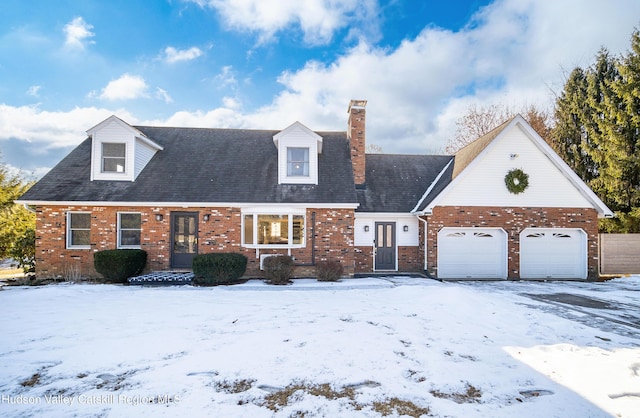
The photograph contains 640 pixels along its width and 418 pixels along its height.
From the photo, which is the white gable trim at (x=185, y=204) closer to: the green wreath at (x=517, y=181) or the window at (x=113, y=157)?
the window at (x=113, y=157)

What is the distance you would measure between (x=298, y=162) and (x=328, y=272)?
5.07 m

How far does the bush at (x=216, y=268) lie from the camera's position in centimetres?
1130

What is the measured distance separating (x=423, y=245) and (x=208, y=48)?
13.4 meters

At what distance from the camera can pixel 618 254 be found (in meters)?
14.3

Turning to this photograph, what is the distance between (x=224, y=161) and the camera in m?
14.6

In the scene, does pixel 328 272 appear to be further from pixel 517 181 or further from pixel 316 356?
pixel 517 181

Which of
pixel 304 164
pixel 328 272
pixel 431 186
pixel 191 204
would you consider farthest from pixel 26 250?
pixel 431 186

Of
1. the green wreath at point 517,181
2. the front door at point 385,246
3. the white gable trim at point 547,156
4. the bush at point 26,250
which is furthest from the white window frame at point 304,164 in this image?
Result: the bush at point 26,250

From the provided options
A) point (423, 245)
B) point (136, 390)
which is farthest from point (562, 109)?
point (136, 390)

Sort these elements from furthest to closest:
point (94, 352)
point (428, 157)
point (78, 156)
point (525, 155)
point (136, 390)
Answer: point (428, 157), point (78, 156), point (525, 155), point (94, 352), point (136, 390)

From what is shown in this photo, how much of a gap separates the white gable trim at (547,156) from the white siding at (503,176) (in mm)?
114

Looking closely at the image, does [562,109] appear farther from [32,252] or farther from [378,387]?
[32,252]

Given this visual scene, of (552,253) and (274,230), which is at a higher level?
(274,230)

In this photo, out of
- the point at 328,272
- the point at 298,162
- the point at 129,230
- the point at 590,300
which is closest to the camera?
the point at 590,300
